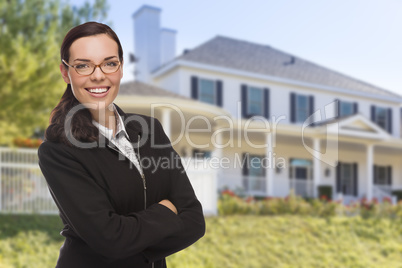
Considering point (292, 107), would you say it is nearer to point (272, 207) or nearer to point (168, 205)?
point (272, 207)

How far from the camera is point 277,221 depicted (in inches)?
445

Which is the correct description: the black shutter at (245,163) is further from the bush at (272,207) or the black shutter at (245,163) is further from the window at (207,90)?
the bush at (272,207)

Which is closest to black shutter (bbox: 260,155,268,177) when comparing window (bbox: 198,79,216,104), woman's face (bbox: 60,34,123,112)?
window (bbox: 198,79,216,104)

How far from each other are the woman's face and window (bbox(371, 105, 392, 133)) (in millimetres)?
23337

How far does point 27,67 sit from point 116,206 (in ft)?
27.6

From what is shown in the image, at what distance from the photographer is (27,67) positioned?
948 centimetres

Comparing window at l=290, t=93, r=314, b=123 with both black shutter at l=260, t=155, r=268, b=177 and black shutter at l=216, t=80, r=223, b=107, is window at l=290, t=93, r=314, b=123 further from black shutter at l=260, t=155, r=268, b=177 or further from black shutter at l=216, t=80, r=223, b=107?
black shutter at l=216, t=80, r=223, b=107

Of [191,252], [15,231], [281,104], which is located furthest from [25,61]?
[281,104]

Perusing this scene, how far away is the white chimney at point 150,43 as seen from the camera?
65.2ft

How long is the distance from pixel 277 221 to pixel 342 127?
9.53 metres

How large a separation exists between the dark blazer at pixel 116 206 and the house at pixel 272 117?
12.2 metres

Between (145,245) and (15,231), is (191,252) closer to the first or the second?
(15,231)

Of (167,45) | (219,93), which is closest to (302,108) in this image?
(219,93)

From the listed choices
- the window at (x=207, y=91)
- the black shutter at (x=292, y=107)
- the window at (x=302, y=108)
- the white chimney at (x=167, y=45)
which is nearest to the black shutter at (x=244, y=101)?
the window at (x=207, y=91)
